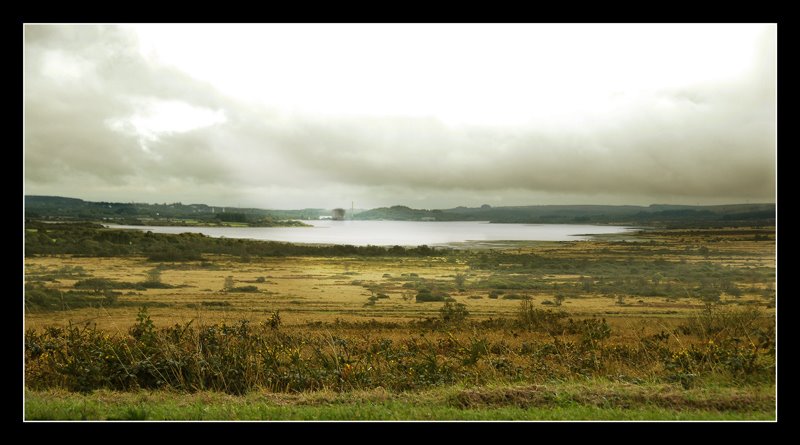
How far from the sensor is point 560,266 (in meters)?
11.7

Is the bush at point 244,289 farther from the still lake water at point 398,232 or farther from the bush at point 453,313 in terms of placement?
the bush at point 453,313

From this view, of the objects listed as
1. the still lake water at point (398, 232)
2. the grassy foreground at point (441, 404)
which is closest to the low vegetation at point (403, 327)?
the grassy foreground at point (441, 404)

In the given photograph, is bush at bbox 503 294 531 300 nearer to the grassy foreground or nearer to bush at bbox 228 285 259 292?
the grassy foreground

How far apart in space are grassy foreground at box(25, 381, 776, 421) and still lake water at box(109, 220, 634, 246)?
482cm

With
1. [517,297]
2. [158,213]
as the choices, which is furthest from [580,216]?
[158,213]

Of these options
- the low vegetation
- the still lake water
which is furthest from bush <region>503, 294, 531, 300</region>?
the still lake water

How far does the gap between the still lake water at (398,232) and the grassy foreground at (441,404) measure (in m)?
4.82

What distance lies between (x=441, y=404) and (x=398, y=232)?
5.36 metres

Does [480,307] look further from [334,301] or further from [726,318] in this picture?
[726,318]

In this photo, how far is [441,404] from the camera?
6961 millimetres

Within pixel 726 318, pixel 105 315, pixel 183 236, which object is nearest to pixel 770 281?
pixel 726 318

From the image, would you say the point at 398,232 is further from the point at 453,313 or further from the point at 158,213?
the point at 158,213

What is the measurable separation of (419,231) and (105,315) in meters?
6.46

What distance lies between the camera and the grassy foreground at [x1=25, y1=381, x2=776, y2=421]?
671cm
